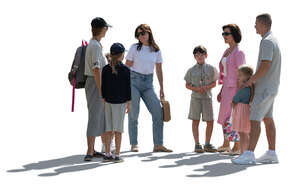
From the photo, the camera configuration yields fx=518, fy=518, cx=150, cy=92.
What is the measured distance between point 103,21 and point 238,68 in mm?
2658

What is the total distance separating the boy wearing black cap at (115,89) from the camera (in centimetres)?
927

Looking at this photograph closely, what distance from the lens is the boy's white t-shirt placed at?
35.3 ft

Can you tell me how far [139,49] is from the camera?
10797 mm

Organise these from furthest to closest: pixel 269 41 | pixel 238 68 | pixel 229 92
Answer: pixel 229 92
pixel 238 68
pixel 269 41

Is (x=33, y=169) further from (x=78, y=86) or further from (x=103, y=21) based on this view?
(x=103, y=21)

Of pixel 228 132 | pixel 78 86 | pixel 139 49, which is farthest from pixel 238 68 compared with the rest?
pixel 78 86

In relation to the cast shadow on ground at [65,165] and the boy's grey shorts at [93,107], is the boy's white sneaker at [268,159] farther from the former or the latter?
the boy's grey shorts at [93,107]

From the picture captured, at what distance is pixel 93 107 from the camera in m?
9.70

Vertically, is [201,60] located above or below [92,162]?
above

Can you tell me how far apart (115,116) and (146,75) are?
1750mm

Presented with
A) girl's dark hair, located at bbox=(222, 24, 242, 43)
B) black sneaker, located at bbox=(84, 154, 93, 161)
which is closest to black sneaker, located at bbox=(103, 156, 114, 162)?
black sneaker, located at bbox=(84, 154, 93, 161)

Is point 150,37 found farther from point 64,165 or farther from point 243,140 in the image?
point 64,165

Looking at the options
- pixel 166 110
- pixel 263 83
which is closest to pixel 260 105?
pixel 263 83

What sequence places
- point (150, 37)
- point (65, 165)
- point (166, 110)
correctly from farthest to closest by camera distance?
point (166, 110), point (150, 37), point (65, 165)
